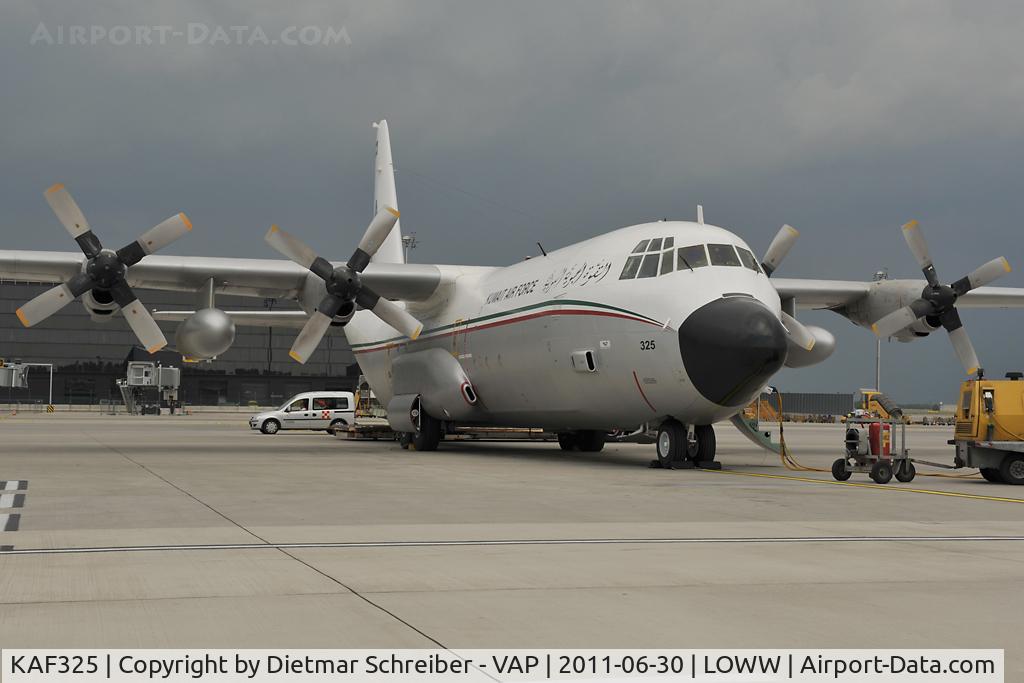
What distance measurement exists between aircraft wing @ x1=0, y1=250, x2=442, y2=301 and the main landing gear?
9.16m

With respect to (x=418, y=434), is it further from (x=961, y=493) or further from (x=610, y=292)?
(x=961, y=493)

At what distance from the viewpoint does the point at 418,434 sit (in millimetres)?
26469

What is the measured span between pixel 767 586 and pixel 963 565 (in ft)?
6.63

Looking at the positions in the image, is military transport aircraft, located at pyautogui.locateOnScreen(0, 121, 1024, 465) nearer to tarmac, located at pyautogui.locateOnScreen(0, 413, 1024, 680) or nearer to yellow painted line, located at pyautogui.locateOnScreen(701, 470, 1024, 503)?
yellow painted line, located at pyautogui.locateOnScreen(701, 470, 1024, 503)

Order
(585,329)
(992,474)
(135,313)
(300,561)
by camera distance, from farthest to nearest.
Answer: (135,313) → (585,329) → (992,474) → (300,561)

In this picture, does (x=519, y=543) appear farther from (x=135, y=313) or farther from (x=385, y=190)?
(x=385, y=190)

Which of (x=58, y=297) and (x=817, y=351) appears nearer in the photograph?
(x=58, y=297)

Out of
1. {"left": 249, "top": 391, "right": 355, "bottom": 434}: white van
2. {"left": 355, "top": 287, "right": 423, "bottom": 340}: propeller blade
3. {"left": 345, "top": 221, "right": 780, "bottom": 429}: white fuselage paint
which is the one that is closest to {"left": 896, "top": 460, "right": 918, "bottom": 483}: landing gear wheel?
{"left": 345, "top": 221, "right": 780, "bottom": 429}: white fuselage paint

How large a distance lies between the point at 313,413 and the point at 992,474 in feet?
101

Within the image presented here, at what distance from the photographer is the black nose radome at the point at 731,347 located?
17375 mm

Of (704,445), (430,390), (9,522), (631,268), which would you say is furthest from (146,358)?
(9,522)

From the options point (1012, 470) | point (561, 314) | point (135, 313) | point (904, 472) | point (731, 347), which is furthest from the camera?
point (135, 313)

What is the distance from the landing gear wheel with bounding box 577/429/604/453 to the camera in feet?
89.4

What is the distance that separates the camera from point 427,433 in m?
26.4
